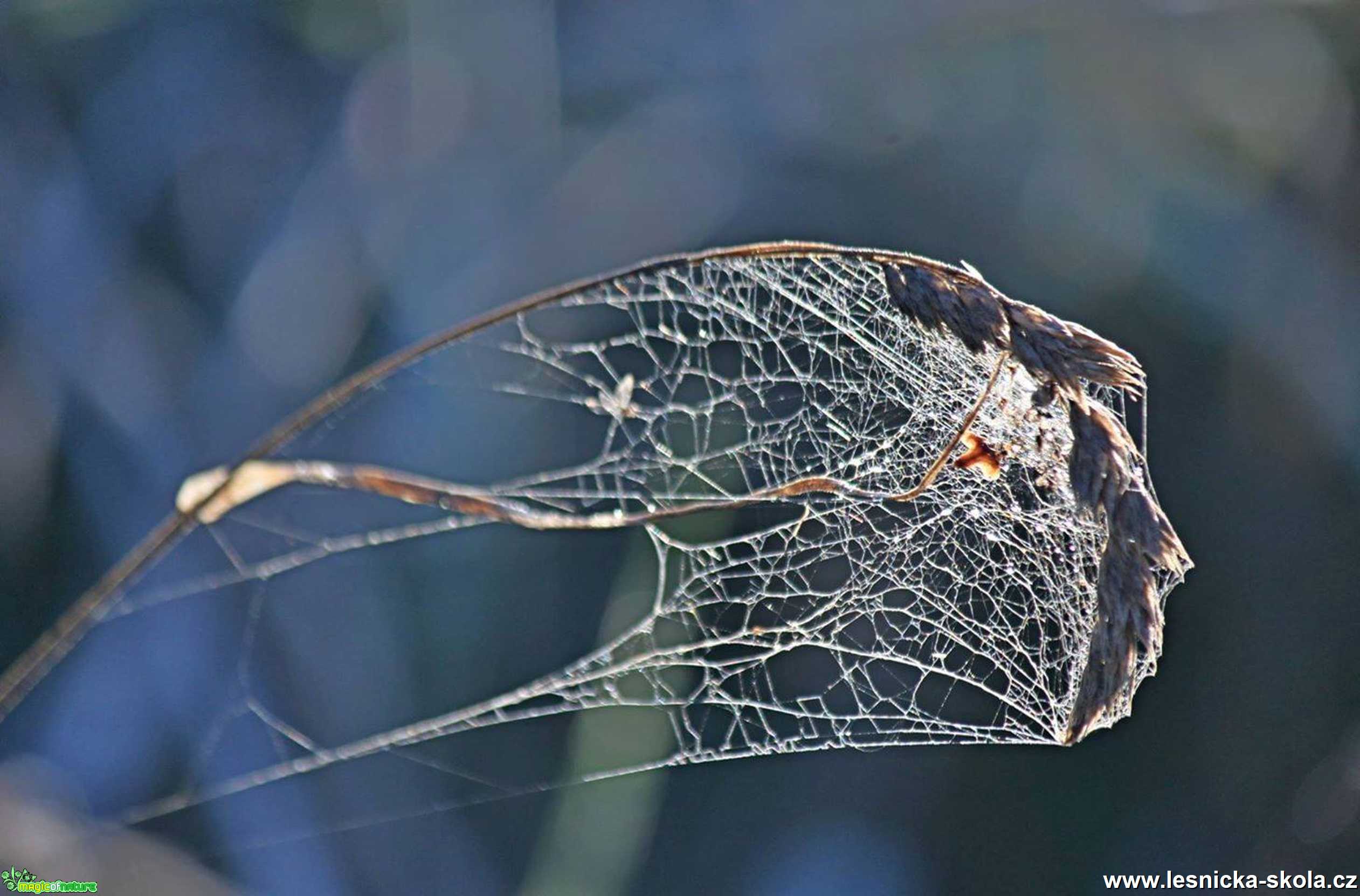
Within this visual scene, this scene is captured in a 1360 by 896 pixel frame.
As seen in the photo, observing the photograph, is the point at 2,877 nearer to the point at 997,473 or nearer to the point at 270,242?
the point at 997,473

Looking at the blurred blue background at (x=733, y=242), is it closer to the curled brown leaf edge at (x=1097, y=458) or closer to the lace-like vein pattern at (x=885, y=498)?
the lace-like vein pattern at (x=885, y=498)

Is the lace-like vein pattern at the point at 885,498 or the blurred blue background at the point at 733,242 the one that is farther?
the blurred blue background at the point at 733,242

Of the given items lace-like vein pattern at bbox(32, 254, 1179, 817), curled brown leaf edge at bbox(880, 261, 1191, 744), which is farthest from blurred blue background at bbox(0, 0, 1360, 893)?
curled brown leaf edge at bbox(880, 261, 1191, 744)

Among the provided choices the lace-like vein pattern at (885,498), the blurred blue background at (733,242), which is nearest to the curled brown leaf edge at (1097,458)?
the lace-like vein pattern at (885,498)

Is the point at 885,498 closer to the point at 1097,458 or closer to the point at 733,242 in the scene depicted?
the point at 1097,458

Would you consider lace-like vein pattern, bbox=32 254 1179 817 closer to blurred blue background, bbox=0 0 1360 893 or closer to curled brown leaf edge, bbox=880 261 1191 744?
curled brown leaf edge, bbox=880 261 1191 744

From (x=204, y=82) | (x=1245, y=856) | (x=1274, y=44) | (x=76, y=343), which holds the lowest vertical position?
(x=1245, y=856)

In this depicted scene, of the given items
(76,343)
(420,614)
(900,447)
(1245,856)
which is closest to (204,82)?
(76,343)

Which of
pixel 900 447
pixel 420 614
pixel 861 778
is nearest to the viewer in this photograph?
pixel 900 447
